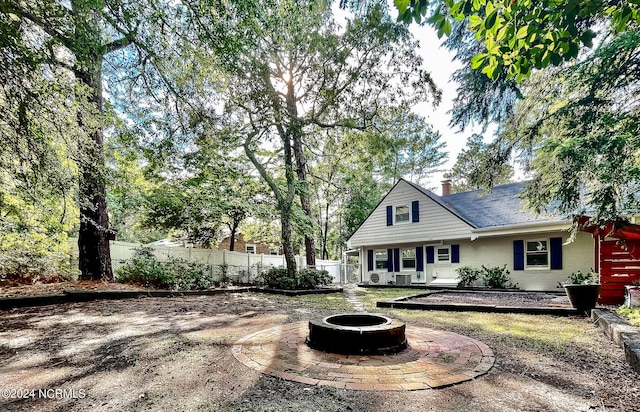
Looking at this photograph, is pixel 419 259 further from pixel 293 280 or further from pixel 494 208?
pixel 293 280

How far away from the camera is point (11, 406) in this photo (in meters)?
2.44

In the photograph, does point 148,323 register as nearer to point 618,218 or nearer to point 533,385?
point 533,385

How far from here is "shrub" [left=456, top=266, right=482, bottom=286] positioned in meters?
13.4

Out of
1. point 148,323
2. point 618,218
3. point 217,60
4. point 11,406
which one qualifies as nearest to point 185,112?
point 217,60

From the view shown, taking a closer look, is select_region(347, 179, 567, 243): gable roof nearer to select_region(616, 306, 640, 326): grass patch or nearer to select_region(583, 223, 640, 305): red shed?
select_region(583, 223, 640, 305): red shed

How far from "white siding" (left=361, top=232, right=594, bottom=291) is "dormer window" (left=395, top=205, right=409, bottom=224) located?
1.44 metres

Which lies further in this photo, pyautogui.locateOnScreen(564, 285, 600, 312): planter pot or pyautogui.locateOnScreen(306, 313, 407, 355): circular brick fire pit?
pyautogui.locateOnScreen(564, 285, 600, 312): planter pot

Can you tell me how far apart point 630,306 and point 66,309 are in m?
11.1

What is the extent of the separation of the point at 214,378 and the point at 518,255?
43.9ft

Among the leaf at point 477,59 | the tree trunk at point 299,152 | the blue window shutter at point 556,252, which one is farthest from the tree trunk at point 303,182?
the leaf at point 477,59

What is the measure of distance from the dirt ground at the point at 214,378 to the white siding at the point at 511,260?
817 cm

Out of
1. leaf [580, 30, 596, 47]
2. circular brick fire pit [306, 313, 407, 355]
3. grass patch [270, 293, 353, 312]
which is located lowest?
grass patch [270, 293, 353, 312]

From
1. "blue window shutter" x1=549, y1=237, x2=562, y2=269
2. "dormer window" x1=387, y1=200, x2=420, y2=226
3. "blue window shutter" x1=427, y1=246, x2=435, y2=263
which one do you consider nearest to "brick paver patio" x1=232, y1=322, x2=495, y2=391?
"blue window shutter" x1=549, y1=237, x2=562, y2=269

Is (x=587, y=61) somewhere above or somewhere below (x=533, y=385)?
above
